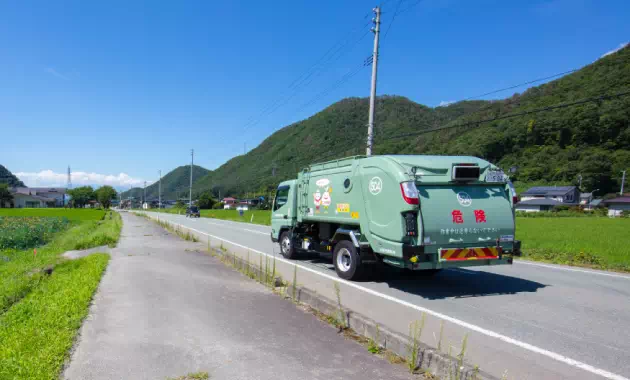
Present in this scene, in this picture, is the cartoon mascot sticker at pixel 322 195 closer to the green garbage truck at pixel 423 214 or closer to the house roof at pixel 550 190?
the green garbage truck at pixel 423 214

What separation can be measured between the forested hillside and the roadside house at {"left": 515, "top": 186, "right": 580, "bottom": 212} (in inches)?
73.2

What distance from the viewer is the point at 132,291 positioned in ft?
23.2

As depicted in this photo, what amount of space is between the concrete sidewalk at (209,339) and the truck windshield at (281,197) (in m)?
4.55

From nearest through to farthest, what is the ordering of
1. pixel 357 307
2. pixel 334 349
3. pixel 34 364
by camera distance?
pixel 34 364 < pixel 334 349 < pixel 357 307

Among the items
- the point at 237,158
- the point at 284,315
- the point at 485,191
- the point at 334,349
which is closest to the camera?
the point at 334,349

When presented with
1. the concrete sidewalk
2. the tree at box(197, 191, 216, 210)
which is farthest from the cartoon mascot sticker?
the tree at box(197, 191, 216, 210)

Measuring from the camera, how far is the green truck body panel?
680 cm

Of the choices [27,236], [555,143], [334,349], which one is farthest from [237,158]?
[334,349]

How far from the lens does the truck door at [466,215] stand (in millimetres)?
6828

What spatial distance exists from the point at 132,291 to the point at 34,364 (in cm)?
356

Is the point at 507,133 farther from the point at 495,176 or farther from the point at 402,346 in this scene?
the point at 402,346

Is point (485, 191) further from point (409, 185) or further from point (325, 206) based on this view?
point (325, 206)

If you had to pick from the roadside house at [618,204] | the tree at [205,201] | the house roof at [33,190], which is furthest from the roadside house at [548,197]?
the house roof at [33,190]

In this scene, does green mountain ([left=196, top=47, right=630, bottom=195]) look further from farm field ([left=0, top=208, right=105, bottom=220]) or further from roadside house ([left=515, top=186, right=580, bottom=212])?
farm field ([left=0, top=208, right=105, bottom=220])
